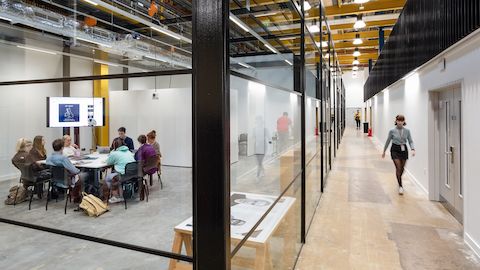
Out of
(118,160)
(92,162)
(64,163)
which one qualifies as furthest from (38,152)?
(118,160)

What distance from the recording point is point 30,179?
4.56m

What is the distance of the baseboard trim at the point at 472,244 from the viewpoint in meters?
3.35

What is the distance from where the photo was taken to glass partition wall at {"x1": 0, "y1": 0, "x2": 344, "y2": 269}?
134 cm

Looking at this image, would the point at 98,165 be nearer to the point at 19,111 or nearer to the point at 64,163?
the point at 64,163

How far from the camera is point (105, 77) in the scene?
1.72 metres

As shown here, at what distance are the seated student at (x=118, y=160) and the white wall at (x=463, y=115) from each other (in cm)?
439

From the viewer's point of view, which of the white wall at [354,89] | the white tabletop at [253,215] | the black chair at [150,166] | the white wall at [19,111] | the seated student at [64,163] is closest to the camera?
the white tabletop at [253,215]

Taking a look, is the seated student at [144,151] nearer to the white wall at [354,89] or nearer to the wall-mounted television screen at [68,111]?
the wall-mounted television screen at [68,111]

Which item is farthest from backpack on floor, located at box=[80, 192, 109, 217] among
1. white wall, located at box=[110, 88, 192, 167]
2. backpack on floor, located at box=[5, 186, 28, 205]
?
white wall, located at box=[110, 88, 192, 167]

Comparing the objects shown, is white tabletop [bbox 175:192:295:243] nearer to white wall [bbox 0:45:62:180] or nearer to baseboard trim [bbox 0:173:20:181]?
white wall [bbox 0:45:62:180]

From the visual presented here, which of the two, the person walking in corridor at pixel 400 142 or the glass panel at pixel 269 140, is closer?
the glass panel at pixel 269 140

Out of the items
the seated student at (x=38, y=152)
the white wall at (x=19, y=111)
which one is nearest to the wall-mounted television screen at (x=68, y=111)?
the white wall at (x=19, y=111)

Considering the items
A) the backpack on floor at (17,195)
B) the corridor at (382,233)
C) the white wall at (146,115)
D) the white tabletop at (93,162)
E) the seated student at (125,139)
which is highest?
the white wall at (146,115)

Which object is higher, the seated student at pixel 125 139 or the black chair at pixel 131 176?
the seated student at pixel 125 139
